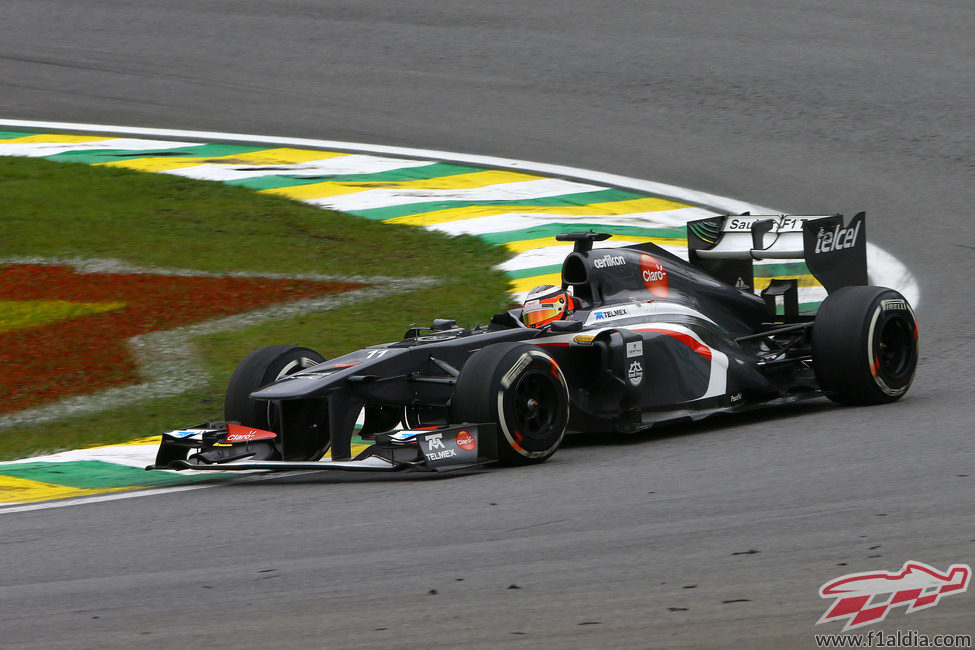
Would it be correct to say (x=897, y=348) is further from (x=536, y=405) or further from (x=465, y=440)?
(x=465, y=440)

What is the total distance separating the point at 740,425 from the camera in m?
7.51

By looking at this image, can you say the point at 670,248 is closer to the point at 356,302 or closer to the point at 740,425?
the point at 356,302

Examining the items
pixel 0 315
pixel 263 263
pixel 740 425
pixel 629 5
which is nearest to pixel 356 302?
pixel 263 263

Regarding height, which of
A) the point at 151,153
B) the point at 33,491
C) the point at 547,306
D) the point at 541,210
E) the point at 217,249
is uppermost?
the point at 151,153

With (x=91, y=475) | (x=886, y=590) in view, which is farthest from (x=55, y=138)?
(x=886, y=590)

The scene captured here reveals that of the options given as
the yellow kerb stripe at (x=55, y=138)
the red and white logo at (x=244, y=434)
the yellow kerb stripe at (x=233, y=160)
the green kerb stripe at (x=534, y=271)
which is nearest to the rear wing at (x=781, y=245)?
the green kerb stripe at (x=534, y=271)

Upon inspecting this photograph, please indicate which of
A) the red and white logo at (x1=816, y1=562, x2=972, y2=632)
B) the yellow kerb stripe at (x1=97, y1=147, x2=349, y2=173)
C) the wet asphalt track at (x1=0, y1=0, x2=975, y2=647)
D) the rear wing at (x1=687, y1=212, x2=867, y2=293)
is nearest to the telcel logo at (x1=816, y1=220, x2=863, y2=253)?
the rear wing at (x1=687, y1=212, x2=867, y2=293)

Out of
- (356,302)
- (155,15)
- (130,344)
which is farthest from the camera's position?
(155,15)

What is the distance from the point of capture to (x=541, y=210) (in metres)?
12.2

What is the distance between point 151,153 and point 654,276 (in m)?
8.09

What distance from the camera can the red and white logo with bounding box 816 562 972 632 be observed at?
4.09m

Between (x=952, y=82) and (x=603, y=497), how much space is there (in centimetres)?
1079

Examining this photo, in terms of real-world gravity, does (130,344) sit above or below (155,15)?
below

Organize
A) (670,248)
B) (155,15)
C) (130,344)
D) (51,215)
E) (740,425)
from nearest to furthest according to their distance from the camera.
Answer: (740,425) → (130,344) → (670,248) → (51,215) → (155,15)
